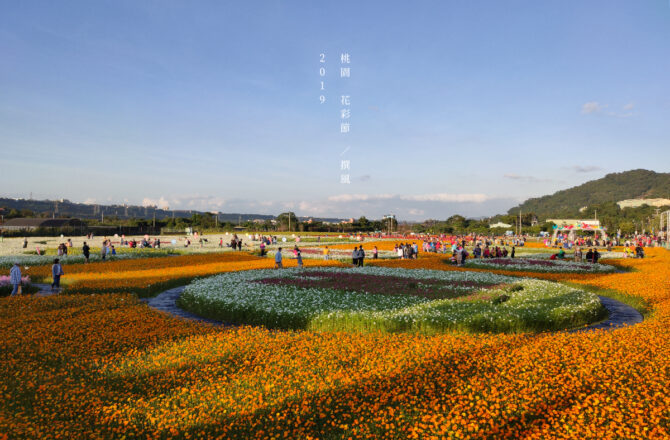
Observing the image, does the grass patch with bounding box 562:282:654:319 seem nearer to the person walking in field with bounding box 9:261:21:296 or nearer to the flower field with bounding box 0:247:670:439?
the flower field with bounding box 0:247:670:439

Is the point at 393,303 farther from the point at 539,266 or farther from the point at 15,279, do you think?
the point at 539,266

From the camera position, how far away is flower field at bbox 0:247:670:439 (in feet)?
23.7

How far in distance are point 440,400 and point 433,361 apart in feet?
6.76

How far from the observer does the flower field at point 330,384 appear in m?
7.23

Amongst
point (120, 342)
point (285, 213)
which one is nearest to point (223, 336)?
point (120, 342)

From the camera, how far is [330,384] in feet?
29.1

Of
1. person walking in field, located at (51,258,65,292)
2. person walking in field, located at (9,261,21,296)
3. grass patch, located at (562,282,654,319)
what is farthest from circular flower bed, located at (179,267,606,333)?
person walking in field, located at (9,261,21,296)

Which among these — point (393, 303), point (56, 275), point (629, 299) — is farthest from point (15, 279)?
point (629, 299)

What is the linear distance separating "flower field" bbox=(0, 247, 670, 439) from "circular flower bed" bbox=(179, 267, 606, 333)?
1940mm

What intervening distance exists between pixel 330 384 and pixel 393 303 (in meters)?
9.30

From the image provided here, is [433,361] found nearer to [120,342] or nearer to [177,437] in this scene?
[177,437]

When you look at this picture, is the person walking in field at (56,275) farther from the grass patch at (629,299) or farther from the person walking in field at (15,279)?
the grass patch at (629,299)

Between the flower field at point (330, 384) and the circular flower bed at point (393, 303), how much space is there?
1940 millimetres

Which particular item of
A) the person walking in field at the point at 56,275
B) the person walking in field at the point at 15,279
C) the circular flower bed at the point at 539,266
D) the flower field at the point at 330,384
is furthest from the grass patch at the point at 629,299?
the person walking in field at the point at 56,275
